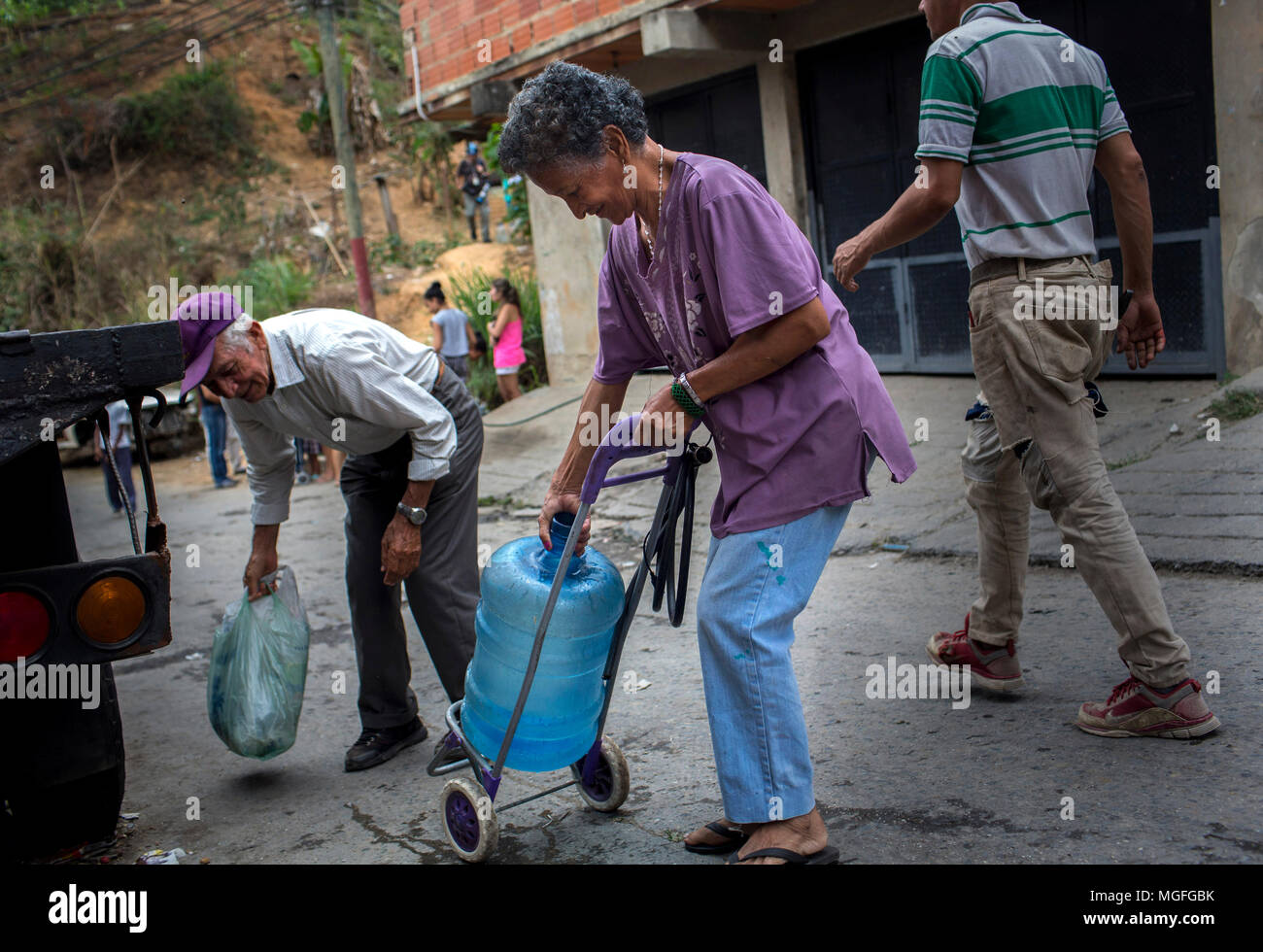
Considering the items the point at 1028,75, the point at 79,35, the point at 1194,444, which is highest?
the point at 79,35

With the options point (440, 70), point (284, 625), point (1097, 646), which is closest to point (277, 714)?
point (284, 625)

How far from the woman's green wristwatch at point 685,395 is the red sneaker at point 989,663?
1481 millimetres

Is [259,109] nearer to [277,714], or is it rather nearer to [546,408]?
[546,408]

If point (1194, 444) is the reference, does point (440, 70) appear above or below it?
above

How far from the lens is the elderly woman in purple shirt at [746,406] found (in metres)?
2.27

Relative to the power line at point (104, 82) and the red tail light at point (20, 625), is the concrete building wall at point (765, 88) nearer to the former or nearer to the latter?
the red tail light at point (20, 625)

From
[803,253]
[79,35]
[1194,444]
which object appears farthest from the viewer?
[79,35]

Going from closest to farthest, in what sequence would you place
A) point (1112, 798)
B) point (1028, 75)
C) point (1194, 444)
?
point (1112, 798), point (1028, 75), point (1194, 444)

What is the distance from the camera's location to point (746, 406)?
2359 millimetres

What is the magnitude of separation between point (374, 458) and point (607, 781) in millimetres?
1352

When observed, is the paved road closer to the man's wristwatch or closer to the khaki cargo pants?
the khaki cargo pants

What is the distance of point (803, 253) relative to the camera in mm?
2303

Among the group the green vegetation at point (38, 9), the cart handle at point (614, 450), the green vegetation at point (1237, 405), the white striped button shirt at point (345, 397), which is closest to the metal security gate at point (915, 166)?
the green vegetation at point (1237, 405)

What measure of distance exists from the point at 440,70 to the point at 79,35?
23621mm
